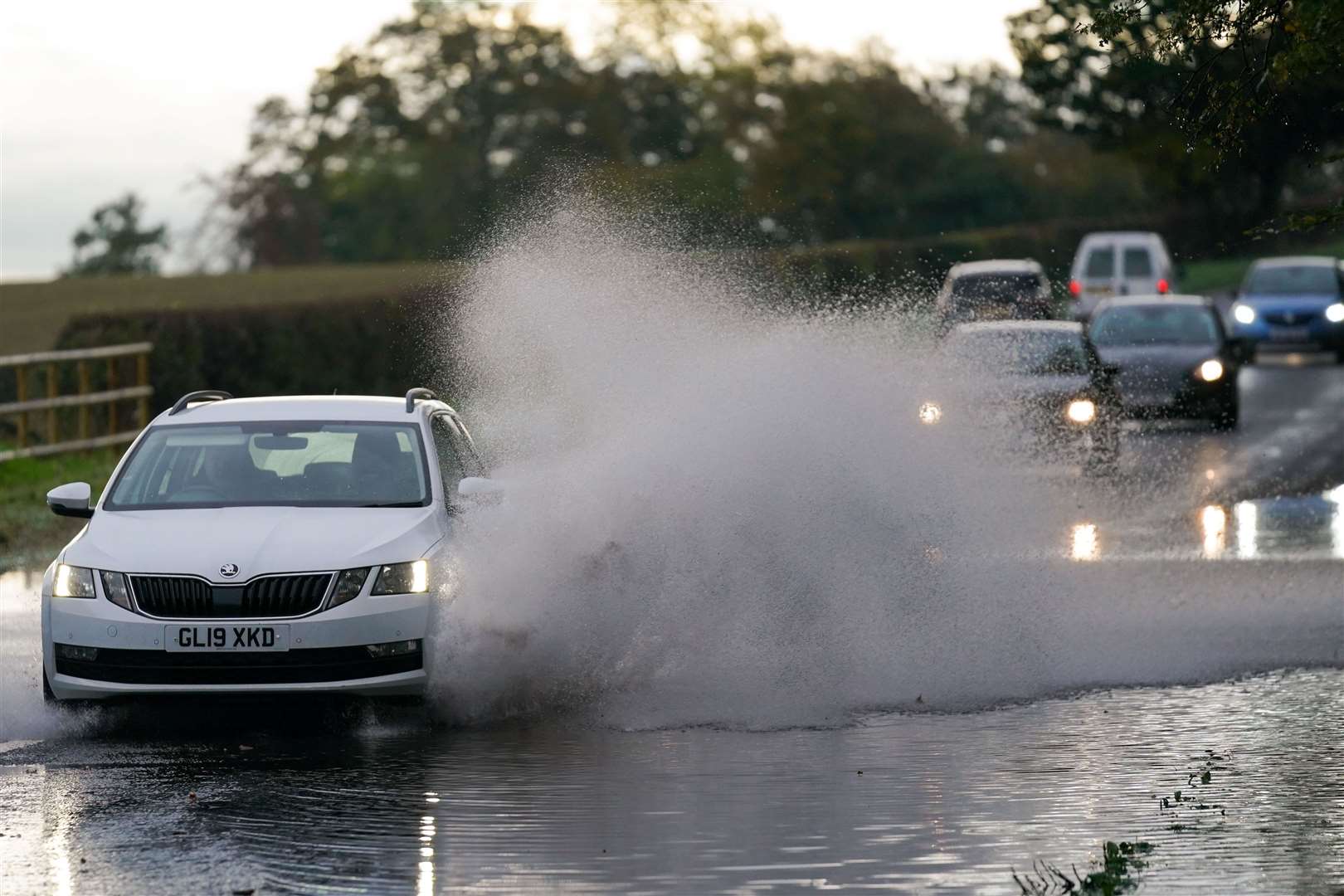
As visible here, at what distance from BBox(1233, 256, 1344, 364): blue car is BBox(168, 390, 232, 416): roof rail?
102ft

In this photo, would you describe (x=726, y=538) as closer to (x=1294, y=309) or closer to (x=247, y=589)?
(x=247, y=589)

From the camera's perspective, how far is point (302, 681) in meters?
9.82

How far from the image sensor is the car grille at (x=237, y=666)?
981 centimetres

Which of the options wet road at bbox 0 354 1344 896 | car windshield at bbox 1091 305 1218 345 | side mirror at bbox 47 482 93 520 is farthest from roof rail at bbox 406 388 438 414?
car windshield at bbox 1091 305 1218 345

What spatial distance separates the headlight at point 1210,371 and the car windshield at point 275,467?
18.7 metres

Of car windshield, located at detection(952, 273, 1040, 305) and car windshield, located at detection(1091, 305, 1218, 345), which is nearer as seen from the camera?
car windshield, located at detection(1091, 305, 1218, 345)

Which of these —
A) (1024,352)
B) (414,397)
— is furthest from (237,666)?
(1024,352)

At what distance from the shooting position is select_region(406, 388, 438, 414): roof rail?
11852mm

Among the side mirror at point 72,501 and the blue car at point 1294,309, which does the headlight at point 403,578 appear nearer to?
the side mirror at point 72,501

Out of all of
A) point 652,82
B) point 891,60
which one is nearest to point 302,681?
point 652,82

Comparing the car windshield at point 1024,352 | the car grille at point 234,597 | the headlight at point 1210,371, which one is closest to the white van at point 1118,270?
the headlight at point 1210,371

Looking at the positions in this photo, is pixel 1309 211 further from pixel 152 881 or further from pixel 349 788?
pixel 152 881

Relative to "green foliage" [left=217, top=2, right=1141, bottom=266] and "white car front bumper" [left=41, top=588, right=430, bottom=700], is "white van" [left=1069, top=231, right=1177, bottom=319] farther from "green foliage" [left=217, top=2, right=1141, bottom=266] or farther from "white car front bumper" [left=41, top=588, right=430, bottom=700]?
"white car front bumper" [left=41, top=588, right=430, bottom=700]

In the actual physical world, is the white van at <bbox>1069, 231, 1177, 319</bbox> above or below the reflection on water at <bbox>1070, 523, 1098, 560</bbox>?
above
